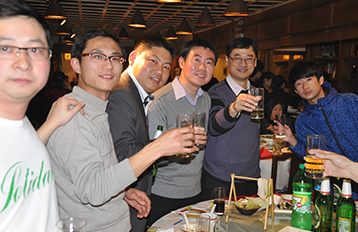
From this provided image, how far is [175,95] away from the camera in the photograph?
2545 millimetres

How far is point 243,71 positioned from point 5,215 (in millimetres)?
2244

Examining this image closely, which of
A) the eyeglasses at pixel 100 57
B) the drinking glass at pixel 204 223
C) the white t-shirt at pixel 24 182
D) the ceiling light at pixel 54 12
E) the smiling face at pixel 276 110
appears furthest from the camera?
the ceiling light at pixel 54 12

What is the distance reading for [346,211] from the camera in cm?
167

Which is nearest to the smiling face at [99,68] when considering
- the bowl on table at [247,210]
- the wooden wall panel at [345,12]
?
the bowl on table at [247,210]

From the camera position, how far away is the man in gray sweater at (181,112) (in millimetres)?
2420

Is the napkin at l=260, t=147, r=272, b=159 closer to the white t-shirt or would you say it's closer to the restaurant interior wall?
the restaurant interior wall

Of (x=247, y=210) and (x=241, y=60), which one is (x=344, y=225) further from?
(x=241, y=60)

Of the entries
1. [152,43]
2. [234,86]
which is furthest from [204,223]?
[234,86]

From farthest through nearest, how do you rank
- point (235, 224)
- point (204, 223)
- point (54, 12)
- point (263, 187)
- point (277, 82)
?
1. point (277, 82)
2. point (54, 12)
3. point (263, 187)
4. point (235, 224)
5. point (204, 223)

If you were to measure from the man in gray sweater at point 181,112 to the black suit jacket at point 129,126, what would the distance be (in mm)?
293

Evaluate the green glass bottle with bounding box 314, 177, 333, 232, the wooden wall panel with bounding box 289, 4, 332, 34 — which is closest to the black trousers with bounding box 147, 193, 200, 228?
the green glass bottle with bounding box 314, 177, 333, 232

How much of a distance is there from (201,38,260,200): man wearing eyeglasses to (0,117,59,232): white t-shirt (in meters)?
1.59

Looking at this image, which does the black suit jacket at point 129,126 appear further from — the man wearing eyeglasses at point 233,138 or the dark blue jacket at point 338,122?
the dark blue jacket at point 338,122

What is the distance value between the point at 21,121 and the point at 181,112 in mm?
1521
